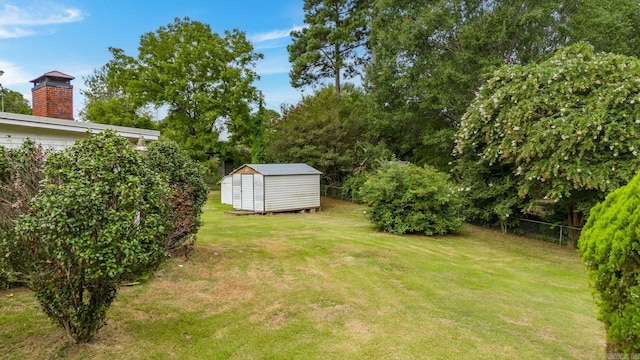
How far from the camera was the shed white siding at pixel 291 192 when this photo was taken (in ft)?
54.0

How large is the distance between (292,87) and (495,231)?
703 inches

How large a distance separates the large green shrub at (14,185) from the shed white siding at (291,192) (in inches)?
498

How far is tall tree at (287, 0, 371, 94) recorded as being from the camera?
78.9 ft

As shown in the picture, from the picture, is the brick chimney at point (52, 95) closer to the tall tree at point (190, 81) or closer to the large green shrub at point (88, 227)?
the large green shrub at point (88, 227)

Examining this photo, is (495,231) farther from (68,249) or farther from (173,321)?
(68,249)

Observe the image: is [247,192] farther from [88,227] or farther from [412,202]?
[88,227]

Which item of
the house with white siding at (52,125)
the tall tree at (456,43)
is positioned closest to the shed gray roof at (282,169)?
the tall tree at (456,43)

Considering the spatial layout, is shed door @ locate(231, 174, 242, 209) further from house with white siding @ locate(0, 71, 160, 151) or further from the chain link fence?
the chain link fence

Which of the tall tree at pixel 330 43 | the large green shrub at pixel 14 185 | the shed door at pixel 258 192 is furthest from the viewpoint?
the tall tree at pixel 330 43

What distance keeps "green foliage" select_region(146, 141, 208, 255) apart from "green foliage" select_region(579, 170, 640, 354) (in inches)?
228

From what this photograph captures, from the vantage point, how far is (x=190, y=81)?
23453mm

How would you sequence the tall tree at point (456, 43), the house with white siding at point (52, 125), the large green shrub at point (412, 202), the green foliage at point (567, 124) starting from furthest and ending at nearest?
the tall tree at point (456, 43) < the large green shrub at point (412, 202) < the green foliage at point (567, 124) < the house with white siding at point (52, 125)

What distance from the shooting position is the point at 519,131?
35.3 feet

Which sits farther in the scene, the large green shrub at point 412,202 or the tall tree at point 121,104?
the tall tree at point 121,104
